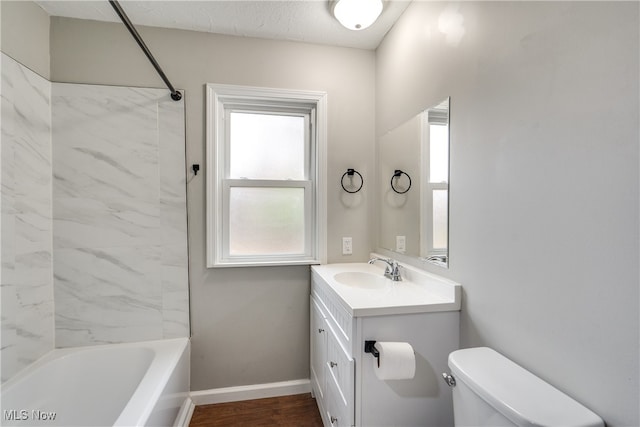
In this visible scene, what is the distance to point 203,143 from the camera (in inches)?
72.2

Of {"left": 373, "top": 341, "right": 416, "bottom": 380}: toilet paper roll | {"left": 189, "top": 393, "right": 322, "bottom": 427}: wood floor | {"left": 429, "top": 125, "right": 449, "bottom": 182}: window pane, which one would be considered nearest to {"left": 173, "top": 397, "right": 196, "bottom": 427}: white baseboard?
{"left": 189, "top": 393, "right": 322, "bottom": 427}: wood floor

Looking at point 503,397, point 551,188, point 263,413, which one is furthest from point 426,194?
point 263,413

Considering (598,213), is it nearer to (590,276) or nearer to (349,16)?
(590,276)

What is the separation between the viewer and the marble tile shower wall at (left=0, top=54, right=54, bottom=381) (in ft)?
4.67

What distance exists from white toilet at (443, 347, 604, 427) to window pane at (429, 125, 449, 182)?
2.48 ft

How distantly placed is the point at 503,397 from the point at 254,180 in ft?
5.54

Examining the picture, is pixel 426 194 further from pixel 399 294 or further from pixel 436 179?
pixel 399 294

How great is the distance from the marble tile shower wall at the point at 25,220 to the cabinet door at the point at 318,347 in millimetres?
1597

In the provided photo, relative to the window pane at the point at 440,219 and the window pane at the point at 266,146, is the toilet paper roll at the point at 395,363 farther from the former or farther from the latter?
the window pane at the point at 266,146

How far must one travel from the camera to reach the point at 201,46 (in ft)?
6.03

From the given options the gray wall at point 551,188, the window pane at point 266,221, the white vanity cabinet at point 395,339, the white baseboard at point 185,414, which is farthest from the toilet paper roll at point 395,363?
the white baseboard at point 185,414

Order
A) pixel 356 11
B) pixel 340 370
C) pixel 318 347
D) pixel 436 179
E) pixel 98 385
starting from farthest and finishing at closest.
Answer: pixel 318 347 → pixel 98 385 → pixel 356 11 → pixel 436 179 → pixel 340 370

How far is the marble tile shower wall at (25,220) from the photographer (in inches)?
56.1

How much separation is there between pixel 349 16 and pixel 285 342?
206 centimetres
